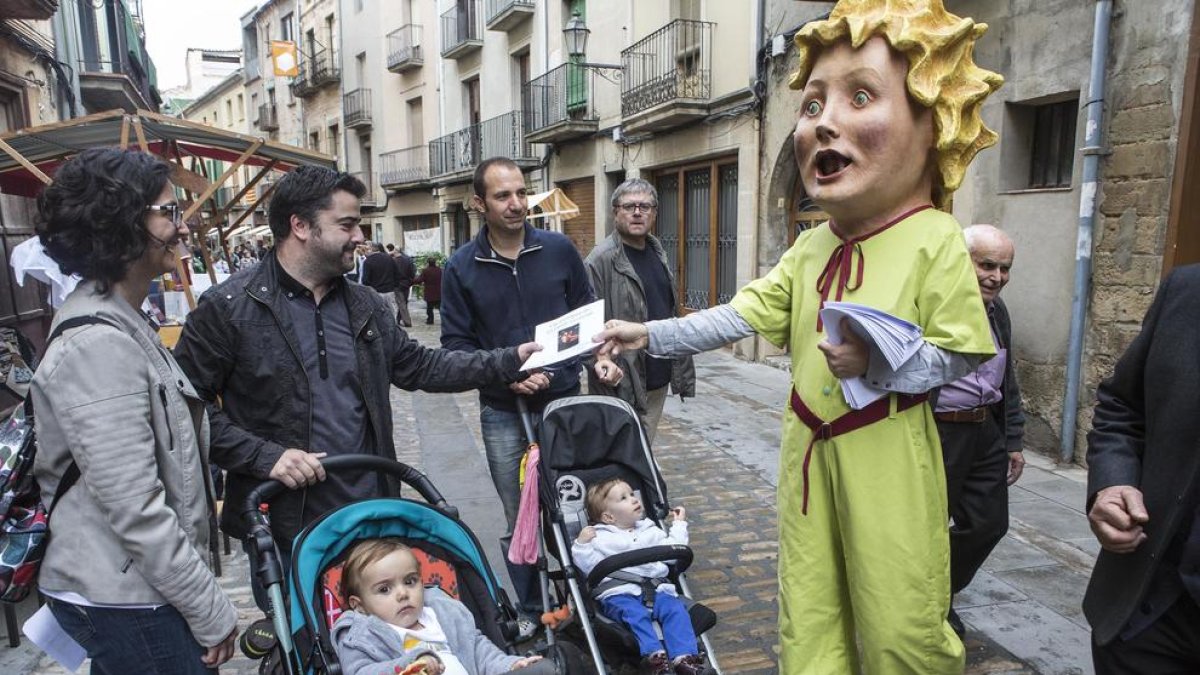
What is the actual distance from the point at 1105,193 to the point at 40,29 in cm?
1096

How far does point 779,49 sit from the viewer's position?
31.6 ft

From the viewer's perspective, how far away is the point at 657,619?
2779 mm

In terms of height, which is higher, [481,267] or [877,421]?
[481,267]

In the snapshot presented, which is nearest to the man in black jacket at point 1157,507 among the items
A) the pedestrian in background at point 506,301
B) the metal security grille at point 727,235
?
the pedestrian in background at point 506,301

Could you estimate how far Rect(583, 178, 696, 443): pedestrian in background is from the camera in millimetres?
4363

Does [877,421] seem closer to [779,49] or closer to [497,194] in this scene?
[497,194]

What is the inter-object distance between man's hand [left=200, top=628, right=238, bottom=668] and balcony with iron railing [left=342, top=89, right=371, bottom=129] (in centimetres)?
2733

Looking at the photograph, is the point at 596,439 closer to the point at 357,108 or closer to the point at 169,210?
the point at 169,210

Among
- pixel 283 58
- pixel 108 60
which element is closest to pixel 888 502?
pixel 108 60

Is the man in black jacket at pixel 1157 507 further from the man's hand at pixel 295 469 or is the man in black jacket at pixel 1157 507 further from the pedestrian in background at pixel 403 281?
the pedestrian in background at pixel 403 281

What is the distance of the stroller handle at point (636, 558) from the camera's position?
2.70 metres

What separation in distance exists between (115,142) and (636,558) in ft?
21.1

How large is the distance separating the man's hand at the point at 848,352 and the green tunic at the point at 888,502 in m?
0.17

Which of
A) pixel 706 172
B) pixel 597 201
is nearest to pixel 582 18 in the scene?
pixel 597 201
